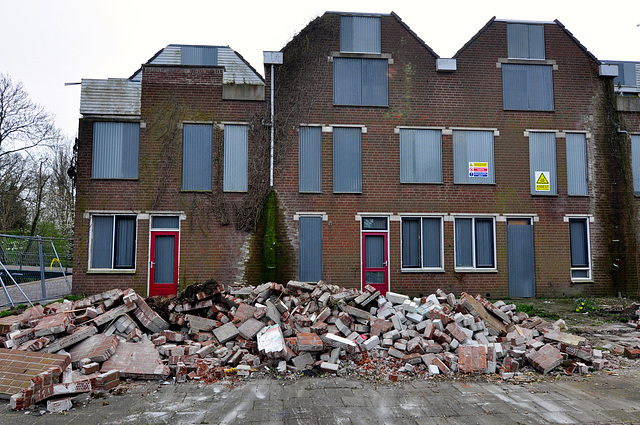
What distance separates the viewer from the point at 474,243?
14.6 metres

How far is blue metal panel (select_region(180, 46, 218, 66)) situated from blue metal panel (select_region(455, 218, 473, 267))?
44.8 feet

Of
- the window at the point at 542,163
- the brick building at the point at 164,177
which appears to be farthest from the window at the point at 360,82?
the window at the point at 542,163

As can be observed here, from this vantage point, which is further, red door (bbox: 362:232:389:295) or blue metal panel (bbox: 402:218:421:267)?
blue metal panel (bbox: 402:218:421:267)

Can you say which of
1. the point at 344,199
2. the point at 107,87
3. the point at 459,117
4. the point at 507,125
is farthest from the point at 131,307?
the point at 507,125

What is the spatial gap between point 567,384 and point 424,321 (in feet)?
8.32

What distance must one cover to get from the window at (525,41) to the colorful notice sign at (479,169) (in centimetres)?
421

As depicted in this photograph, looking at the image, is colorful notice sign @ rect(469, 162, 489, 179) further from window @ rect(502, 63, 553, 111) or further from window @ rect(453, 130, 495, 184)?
window @ rect(502, 63, 553, 111)

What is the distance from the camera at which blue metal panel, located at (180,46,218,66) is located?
20.2 metres

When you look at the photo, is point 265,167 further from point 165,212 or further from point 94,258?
point 94,258

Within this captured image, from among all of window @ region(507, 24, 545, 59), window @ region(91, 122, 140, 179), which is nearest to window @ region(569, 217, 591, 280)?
window @ region(507, 24, 545, 59)

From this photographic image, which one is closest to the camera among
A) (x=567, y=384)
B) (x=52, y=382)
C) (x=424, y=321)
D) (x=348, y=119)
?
(x=52, y=382)

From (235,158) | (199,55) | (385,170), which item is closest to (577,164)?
(385,170)

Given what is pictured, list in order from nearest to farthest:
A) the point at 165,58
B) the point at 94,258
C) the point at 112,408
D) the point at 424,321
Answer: the point at 112,408, the point at 424,321, the point at 94,258, the point at 165,58

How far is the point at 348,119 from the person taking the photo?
14.6m
